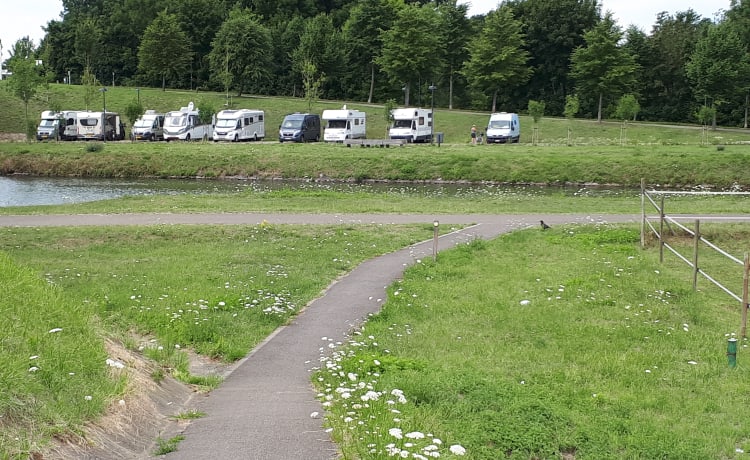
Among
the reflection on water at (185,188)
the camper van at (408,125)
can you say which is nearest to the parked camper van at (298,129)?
the camper van at (408,125)

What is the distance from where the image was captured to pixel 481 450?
6.09 metres

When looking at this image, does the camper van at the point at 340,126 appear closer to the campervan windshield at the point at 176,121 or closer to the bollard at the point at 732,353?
the campervan windshield at the point at 176,121

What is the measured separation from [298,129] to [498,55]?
27208 mm

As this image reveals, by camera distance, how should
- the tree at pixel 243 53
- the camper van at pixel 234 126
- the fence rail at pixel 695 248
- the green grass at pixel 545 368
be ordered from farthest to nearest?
the tree at pixel 243 53
the camper van at pixel 234 126
the fence rail at pixel 695 248
the green grass at pixel 545 368

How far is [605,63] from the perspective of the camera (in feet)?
226

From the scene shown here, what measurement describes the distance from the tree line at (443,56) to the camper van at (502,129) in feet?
30.6

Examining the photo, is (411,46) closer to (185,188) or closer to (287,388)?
(185,188)

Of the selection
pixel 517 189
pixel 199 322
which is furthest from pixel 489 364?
pixel 517 189

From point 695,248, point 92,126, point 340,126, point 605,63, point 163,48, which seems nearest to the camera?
point 695,248

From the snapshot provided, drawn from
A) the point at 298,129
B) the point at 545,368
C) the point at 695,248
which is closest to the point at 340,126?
the point at 298,129

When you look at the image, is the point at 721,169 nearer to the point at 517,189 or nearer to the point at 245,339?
the point at 517,189

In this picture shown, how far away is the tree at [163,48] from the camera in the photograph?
85.6 meters

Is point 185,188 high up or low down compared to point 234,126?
down

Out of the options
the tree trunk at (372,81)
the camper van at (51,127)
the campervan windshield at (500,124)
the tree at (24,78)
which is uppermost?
the tree trunk at (372,81)
